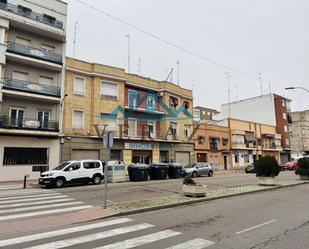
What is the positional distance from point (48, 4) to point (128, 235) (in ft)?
80.4

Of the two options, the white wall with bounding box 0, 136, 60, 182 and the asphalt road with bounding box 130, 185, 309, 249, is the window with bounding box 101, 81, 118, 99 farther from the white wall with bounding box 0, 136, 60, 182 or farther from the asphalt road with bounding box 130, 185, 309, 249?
the asphalt road with bounding box 130, 185, 309, 249

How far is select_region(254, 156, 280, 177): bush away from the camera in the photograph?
16.1 m

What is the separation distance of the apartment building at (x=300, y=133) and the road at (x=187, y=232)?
6282 centimetres

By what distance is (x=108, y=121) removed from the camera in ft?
89.2

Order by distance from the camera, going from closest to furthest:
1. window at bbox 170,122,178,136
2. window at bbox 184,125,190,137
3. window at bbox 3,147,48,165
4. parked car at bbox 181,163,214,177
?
window at bbox 3,147,48,165 → parked car at bbox 181,163,214,177 → window at bbox 170,122,178,136 → window at bbox 184,125,190,137

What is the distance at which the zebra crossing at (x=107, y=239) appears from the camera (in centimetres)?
564

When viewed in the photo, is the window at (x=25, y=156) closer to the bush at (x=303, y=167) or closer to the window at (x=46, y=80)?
the window at (x=46, y=80)

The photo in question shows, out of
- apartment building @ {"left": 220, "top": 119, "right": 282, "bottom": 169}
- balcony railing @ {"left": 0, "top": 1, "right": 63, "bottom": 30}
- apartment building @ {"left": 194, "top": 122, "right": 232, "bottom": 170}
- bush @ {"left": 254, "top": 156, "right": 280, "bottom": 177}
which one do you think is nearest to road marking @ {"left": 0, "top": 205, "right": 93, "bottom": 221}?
bush @ {"left": 254, "top": 156, "right": 280, "bottom": 177}

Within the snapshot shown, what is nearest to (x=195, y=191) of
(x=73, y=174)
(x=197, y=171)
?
(x=73, y=174)

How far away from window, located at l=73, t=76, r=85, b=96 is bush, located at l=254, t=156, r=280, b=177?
1712 centimetres

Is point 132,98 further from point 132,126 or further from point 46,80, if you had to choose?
point 46,80

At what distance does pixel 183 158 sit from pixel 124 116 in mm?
9971

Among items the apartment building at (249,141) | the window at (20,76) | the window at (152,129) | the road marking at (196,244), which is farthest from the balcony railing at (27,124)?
the apartment building at (249,141)

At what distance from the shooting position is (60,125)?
77.9ft
